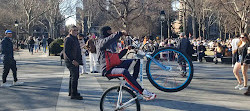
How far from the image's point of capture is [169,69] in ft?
18.8

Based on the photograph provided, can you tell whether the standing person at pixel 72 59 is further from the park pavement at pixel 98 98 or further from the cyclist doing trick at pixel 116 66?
the cyclist doing trick at pixel 116 66

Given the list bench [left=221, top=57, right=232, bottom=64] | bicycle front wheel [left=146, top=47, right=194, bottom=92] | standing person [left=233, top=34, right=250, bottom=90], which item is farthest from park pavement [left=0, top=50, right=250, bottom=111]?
bench [left=221, top=57, right=232, bottom=64]

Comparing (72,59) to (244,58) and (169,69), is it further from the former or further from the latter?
(244,58)

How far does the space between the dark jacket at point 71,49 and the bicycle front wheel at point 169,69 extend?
249cm

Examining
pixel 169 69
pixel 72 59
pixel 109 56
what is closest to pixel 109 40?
pixel 109 56

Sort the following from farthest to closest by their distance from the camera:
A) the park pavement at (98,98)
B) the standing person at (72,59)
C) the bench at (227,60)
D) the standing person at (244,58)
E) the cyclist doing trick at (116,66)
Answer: the bench at (227,60), the standing person at (244,58), the standing person at (72,59), the park pavement at (98,98), the cyclist doing trick at (116,66)

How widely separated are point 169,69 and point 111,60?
3.90 feet

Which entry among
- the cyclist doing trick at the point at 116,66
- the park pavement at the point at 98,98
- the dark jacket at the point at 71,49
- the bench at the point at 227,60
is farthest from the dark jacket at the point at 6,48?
the bench at the point at 227,60

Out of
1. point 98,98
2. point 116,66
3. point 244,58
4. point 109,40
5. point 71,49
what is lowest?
point 98,98

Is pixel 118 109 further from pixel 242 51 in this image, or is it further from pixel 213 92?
pixel 242 51

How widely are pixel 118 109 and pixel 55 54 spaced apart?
21744 millimetres

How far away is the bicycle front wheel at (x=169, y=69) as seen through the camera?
5414mm

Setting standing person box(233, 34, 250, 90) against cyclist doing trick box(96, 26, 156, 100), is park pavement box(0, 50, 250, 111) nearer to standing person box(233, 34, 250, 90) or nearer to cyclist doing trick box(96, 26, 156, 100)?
standing person box(233, 34, 250, 90)

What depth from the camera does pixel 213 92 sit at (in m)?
8.28
